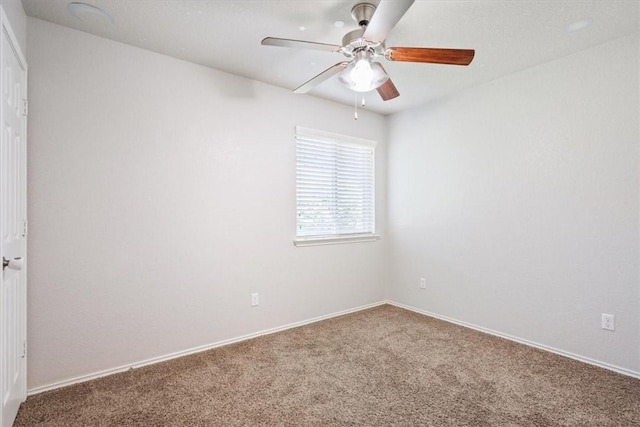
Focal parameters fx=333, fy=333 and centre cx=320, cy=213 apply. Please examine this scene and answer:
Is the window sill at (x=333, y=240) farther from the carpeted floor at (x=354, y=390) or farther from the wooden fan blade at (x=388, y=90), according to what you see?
the wooden fan blade at (x=388, y=90)

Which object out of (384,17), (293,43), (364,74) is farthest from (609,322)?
(293,43)

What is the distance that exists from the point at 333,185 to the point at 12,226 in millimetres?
2769

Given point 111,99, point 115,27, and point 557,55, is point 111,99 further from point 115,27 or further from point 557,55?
point 557,55

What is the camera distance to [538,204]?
2.92 metres

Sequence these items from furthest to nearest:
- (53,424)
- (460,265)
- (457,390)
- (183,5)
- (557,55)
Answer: (460,265) < (557,55) < (457,390) < (183,5) < (53,424)

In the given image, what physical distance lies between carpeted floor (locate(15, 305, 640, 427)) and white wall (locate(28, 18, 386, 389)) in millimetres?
296

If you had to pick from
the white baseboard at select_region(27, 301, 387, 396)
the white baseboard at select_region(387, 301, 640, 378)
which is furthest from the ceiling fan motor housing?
the white baseboard at select_region(387, 301, 640, 378)

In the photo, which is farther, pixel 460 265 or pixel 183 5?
pixel 460 265

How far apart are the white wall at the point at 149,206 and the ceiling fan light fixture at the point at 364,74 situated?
1.21 m

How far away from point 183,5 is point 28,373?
8.38 feet

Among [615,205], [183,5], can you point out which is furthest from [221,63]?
[615,205]

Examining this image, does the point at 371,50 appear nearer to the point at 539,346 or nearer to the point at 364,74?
the point at 364,74

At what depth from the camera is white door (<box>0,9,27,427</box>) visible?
1629mm

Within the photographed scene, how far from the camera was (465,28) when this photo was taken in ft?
7.52
